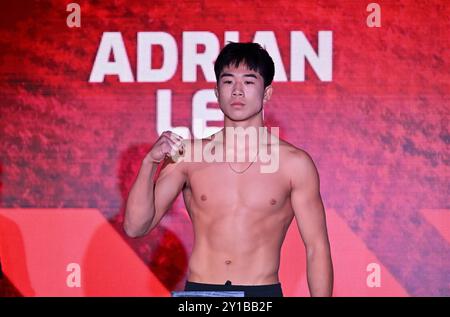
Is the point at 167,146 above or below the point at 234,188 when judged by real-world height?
above

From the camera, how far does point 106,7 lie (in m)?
4.91

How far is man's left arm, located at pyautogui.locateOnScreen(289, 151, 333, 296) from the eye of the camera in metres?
3.61

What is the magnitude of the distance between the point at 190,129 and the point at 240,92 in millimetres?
1162

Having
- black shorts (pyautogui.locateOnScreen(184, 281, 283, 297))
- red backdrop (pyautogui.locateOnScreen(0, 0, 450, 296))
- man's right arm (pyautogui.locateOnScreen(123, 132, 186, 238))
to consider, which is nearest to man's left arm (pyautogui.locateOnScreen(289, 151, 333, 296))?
black shorts (pyautogui.locateOnScreen(184, 281, 283, 297))

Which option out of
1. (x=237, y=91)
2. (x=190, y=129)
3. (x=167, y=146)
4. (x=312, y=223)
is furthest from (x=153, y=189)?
(x=190, y=129)

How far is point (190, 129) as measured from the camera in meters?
4.85

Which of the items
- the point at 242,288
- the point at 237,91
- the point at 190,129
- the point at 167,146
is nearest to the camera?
the point at 167,146

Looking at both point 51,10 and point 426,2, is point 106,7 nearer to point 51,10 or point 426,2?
point 51,10

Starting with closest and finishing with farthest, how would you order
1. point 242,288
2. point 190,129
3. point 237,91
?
point 242,288 → point 237,91 → point 190,129

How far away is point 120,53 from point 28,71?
50 centimetres

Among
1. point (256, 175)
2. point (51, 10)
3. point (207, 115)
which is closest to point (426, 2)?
point (207, 115)

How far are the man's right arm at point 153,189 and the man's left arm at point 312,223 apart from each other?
0.48m

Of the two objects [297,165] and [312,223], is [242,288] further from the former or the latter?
[297,165]

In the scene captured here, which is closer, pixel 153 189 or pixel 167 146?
pixel 167 146
